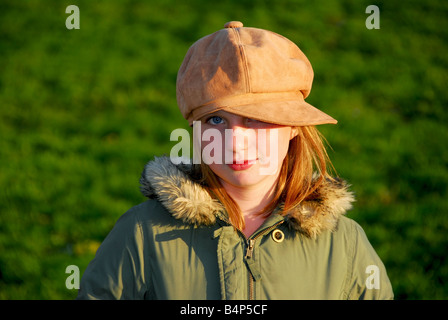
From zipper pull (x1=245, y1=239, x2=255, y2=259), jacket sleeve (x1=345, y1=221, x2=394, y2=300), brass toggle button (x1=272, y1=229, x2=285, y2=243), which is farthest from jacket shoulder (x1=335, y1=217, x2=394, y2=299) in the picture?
zipper pull (x1=245, y1=239, x2=255, y2=259)

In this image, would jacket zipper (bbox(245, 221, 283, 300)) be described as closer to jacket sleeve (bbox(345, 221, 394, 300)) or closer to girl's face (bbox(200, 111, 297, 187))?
girl's face (bbox(200, 111, 297, 187))

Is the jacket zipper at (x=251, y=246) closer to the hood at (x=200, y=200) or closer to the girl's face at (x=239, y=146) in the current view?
the hood at (x=200, y=200)

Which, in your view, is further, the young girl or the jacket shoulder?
the jacket shoulder

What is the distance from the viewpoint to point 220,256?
204 centimetres

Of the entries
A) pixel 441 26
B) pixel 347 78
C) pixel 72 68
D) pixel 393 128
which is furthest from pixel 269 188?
pixel 441 26

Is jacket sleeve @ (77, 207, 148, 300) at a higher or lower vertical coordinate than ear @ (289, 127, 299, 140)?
lower

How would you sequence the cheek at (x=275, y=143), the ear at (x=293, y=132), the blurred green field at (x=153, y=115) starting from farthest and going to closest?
the blurred green field at (x=153, y=115), the ear at (x=293, y=132), the cheek at (x=275, y=143)

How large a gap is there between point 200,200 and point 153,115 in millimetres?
3594

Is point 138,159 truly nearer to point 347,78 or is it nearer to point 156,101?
point 156,101

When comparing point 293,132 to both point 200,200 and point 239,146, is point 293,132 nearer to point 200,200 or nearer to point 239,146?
point 239,146

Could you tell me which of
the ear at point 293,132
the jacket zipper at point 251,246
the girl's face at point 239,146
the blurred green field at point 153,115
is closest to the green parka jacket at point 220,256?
the jacket zipper at point 251,246

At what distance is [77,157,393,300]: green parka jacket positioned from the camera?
2041mm

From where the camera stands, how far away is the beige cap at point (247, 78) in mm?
1948

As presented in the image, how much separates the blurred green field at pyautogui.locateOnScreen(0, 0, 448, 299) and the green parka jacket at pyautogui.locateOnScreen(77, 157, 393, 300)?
168 cm
